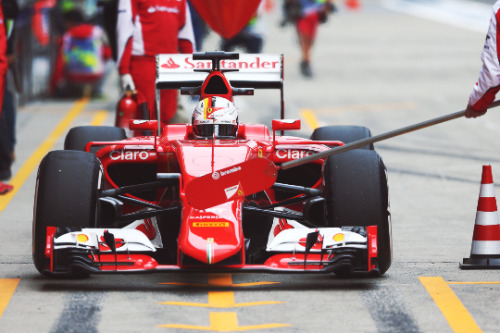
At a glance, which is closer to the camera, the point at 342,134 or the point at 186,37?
the point at 342,134

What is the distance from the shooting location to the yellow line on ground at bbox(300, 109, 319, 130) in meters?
16.8

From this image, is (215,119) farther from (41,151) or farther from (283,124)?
(41,151)

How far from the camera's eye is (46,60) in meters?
20.3

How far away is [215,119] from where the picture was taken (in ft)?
27.9

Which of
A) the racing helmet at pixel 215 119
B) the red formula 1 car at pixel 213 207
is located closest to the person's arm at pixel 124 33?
the red formula 1 car at pixel 213 207

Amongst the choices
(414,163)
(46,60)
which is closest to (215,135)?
(414,163)

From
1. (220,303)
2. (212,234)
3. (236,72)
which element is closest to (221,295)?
(220,303)

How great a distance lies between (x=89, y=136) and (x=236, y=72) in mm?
1403

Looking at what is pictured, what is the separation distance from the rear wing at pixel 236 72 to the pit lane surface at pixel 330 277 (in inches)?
60.7

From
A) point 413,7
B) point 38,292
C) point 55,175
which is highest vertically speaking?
point 55,175

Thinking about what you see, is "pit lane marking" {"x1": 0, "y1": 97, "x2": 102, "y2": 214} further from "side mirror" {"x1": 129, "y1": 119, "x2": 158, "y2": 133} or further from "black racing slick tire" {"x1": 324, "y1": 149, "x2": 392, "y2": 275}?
"black racing slick tire" {"x1": 324, "y1": 149, "x2": 392, "y2": 275}

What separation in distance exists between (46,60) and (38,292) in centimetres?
1325

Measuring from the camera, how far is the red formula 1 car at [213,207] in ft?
24.2

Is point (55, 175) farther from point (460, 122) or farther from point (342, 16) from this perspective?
point (342, 16)
